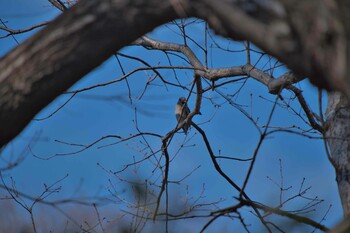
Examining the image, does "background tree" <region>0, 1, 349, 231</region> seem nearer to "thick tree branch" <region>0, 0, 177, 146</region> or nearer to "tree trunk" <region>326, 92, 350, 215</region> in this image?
"thick tree branch" <region>0, 0, 177, 146</region>

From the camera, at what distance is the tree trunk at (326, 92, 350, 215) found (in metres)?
2.65

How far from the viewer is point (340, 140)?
114 inches

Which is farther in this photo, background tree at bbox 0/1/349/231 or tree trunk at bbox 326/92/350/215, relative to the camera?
tree trunk at bbox 326/92/350/215

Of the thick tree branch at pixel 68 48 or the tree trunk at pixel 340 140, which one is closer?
the thick tree branch at pixel 68 48

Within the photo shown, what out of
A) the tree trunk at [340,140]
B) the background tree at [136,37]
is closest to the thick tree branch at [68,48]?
the background tree at [136,37]

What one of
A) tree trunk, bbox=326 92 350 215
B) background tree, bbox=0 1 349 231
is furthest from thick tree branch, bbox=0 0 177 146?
tree trunk, bbox=326 92 350 215

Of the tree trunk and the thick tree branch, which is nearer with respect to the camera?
the thick tree branch

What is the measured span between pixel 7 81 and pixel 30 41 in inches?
6.7

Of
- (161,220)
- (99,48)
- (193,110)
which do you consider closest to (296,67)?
(99,48)

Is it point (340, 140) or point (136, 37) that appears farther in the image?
point (340, 140)

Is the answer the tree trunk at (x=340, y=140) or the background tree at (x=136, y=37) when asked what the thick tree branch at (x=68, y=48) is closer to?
the background tree at (x=136, y=37)

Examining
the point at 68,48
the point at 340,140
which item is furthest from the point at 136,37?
the point at 340,140

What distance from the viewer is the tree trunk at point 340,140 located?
2654mm

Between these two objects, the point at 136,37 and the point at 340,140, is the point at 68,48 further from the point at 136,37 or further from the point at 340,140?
the point at 340,140
